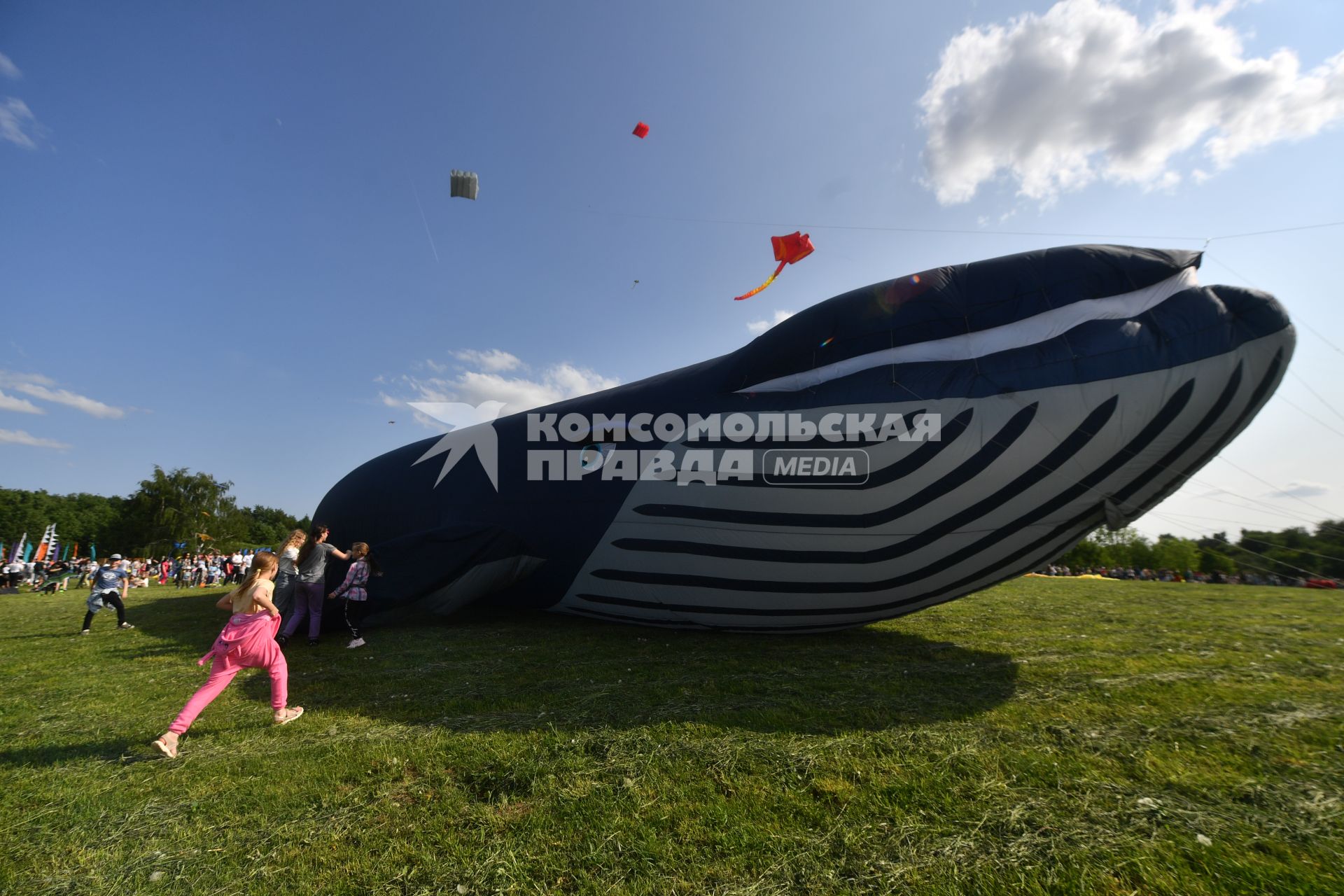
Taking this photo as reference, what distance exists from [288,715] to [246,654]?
1.88ft

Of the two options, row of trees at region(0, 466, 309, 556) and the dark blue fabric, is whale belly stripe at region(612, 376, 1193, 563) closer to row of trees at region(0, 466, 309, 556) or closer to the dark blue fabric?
the dark blue fabric

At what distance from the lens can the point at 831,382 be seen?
5746 millimetres

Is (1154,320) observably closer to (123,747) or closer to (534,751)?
(534,751)

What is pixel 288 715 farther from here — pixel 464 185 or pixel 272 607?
pixel 464 185

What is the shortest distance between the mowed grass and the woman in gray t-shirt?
1549 mm

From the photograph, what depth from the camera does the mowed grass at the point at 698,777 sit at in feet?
7.52

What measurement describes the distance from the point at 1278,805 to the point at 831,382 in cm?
419

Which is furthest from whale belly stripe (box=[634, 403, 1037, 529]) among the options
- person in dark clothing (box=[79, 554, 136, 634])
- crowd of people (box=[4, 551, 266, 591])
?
crowd of people (box=[4, 551, 266, 591])

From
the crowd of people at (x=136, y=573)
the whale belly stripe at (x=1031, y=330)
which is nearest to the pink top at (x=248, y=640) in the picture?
the whale belly stripe at (x=1031, y=330)

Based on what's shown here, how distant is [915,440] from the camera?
518cm

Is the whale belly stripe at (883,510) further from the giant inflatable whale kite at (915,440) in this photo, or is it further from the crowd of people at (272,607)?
the crowd of people at (272,607)

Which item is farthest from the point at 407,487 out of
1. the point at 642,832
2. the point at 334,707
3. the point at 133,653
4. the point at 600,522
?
the point at 642,832

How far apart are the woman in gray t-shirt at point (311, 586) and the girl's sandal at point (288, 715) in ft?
11.3

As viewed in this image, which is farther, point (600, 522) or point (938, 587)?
point (600, 522)
